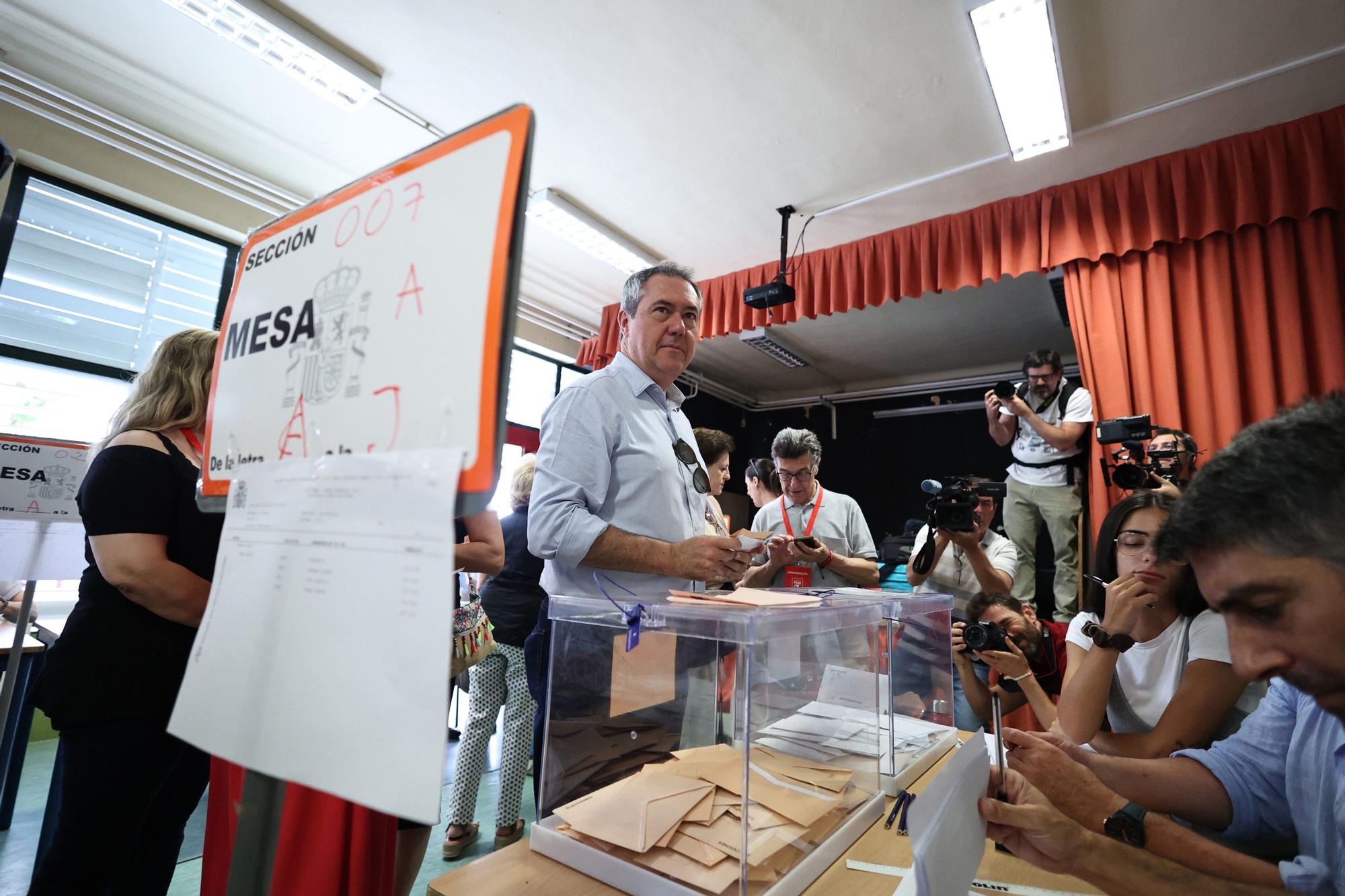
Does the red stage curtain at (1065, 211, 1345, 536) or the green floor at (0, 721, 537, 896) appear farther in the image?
the red stage curtain at (1065, 211, 1345, 536)

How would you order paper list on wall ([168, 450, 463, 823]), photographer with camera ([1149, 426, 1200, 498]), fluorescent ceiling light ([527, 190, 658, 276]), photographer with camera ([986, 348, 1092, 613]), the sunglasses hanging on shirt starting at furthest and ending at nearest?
fluorescent ceiling light ([527, 190, 658, 276]) → photographer with camera ([986, 348, 1092, 613]) → photographer with camera ([1149, 426, 1200, 498]) → the sunglasses hanging on shirt → paper list on wall ([168, 450, 463, 823])

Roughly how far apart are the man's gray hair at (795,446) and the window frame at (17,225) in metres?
2.68

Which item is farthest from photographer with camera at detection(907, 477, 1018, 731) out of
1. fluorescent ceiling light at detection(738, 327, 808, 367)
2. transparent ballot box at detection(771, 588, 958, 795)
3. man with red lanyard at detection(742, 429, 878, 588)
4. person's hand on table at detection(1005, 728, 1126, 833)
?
fluorescent ceiling light at detection(738, 327, 808, 367)

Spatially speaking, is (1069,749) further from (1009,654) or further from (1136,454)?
(1136,454)

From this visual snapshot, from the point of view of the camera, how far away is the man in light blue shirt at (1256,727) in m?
0.62

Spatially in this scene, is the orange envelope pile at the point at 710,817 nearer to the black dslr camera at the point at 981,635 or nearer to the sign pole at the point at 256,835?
the sign pole at the point at 256,835

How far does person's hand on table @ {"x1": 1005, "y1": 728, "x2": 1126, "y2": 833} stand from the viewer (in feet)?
2.93

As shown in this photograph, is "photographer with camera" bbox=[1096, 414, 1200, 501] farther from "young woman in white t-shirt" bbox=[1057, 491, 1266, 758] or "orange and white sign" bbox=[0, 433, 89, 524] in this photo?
"orange and white sign" bbox=[0, 433, 89, 524]

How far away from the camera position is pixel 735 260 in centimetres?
430

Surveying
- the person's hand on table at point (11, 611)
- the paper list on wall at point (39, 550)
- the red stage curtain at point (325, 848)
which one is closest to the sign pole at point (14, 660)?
the paper list on wall at point (39, 550)

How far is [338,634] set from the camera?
42 cm

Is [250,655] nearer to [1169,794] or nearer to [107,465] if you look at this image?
[107,465]

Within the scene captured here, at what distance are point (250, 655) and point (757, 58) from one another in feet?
9.18

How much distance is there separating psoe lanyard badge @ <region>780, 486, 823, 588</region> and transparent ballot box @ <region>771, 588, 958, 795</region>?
3.13 feet
